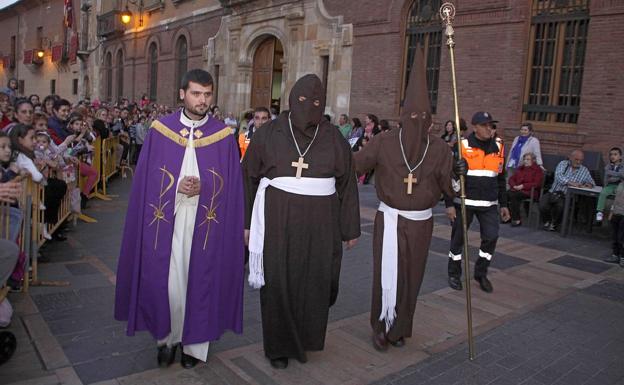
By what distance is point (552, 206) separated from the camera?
30.4 feet

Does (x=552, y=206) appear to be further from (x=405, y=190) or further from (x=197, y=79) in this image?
(x=197, y=79)

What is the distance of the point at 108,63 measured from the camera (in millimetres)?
31656

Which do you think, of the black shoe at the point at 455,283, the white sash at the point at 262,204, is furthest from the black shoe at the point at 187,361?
the black shoe at the point at 455,283

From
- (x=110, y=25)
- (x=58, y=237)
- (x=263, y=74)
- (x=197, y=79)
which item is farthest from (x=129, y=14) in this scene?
(x=197, y=79)

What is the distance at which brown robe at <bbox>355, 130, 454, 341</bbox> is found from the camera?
13.4 ft

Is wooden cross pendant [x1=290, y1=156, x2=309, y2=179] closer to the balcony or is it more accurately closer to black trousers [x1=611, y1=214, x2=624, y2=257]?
black trousers [x1=611, y1=214, x2=624, y2=257]

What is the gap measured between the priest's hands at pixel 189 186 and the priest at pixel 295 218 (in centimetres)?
47

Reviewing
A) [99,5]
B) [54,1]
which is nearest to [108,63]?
[99,5]

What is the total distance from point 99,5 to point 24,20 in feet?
52.0

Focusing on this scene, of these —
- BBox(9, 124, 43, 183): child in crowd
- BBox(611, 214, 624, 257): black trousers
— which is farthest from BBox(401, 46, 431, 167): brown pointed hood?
BBox(611, 214, 624, 257): black trousers

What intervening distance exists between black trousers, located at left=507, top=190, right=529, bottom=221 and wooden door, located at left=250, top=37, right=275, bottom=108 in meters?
11.4

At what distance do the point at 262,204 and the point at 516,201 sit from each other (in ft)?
23.5

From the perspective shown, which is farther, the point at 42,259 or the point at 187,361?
the point at 42,259

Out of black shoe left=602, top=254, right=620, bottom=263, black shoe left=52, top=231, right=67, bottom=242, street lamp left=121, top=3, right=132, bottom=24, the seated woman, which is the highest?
street lamp left=121, top=3, right=132, bottom=24
